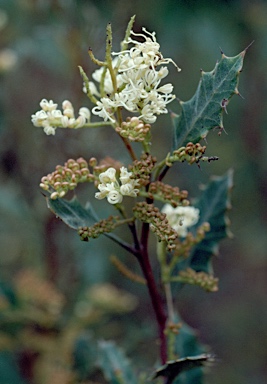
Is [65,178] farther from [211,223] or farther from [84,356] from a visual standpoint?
[84,356]

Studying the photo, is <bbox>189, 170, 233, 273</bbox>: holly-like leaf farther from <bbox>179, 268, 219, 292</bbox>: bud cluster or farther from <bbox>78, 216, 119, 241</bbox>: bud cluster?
<bbox>78, 216, 119, 241</bbox>: bud cluster

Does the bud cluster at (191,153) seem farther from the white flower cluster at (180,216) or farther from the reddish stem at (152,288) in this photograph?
the white flower cluster at (180,216)

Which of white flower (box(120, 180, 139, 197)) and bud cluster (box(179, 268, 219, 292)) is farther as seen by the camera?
bud cluster (box(179, 268, 219, 292))

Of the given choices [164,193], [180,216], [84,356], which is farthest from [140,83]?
[84,356]

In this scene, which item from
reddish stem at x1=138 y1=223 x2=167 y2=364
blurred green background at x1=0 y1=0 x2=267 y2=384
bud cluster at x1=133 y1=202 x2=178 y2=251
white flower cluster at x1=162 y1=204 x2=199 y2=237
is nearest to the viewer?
bud cluster at x1=133 y1=202 x2=178 y2=251

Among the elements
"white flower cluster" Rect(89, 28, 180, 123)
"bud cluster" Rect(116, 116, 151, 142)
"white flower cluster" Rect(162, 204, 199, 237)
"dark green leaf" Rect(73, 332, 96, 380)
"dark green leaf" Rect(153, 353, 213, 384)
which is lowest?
"dark green leaf" Rect(153, 353, 213, 384)

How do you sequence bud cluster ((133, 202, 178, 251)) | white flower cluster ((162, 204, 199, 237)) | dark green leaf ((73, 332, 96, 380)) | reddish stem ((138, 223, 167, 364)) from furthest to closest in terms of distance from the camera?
1. dark green leaf ((73, 332, 96, 380))
2. white flower cluster ((162, 204, 199, 237))
3. reddish stem ((138, 223, 167, 364))
4. bud cluster ((133, 202, 178, 251))

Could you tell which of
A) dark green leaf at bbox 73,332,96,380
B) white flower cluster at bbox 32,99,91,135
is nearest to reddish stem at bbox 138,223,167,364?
white flower cluster at bbox 32,99,91,135
